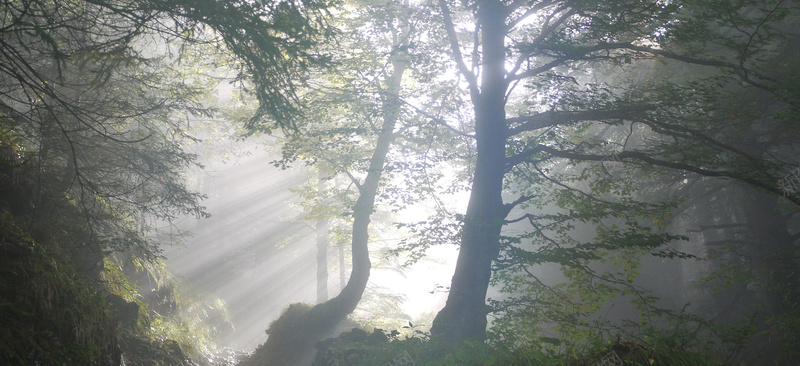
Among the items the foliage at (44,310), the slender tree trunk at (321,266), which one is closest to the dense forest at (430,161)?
the foliage at (44,310)

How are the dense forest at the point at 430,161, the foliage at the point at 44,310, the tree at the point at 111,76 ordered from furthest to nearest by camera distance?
1. the dense forest at the point at 430,161
2. the tree at the point at 111,76
3. the foliage at the point at 44,310

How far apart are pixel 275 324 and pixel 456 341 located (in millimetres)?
7065

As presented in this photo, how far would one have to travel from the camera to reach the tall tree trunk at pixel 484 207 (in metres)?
6.91

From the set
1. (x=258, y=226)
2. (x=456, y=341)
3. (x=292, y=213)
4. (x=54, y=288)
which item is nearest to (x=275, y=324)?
(x=456, y=341)

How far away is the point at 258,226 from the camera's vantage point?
97.9 ft

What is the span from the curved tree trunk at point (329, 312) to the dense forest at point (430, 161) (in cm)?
7

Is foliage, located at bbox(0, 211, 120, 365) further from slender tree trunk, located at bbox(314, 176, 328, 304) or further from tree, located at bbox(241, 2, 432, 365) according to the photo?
slender tree trunk, located at bbox(314, 176, 328, 304)

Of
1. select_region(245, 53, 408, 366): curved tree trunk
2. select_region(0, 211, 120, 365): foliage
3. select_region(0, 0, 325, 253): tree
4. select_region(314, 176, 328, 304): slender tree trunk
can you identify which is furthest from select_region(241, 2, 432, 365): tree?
select_region(314, 176, 328, 304): slender tree trunk

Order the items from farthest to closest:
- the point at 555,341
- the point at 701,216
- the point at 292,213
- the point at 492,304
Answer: the point at 292,213, the point at 701,216, the point at 492,304, the point at 555,341

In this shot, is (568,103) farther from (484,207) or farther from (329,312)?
(329,312)

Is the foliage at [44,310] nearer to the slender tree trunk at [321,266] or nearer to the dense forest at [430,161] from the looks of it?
the dense forest at [430,161]

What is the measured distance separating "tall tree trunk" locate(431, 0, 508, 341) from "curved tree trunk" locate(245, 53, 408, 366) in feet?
9.79

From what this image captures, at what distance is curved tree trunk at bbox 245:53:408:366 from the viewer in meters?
10.2

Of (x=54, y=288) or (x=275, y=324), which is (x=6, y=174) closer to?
(x=54, y=288)
